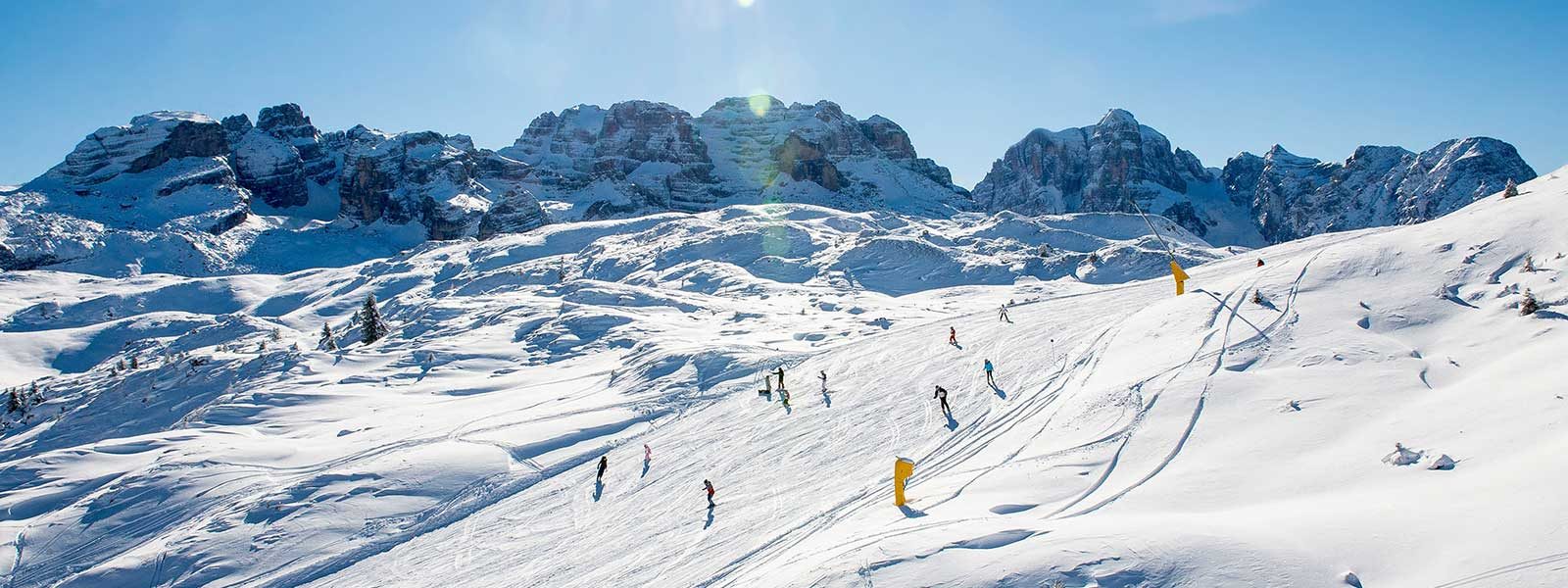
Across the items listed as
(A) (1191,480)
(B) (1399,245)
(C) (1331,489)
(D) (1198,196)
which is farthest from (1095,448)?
(D) (1198,196)

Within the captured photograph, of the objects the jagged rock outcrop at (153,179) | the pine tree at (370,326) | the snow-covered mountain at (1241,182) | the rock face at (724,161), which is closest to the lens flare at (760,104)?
the rock face at (724,161)

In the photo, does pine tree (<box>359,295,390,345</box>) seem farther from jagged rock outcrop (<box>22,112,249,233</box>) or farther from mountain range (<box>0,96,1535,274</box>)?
jagged rock outcrop (<box>22,112,249,233</box>)

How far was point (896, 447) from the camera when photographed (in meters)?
17.8

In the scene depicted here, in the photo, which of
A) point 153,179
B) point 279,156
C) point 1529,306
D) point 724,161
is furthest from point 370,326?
point 279,156

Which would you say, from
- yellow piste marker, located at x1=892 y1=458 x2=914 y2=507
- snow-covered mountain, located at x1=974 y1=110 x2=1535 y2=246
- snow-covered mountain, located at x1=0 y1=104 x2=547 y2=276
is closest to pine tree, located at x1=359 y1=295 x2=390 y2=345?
yellow piste marker, located at x1=892 y1=458 x2=914 y2=507

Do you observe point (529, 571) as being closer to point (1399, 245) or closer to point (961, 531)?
point (961, 531)

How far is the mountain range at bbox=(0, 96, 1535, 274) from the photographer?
377 feet

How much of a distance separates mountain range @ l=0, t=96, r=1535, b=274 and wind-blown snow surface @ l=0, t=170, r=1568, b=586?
272ft

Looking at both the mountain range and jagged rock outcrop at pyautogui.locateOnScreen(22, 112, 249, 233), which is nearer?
the mountain range

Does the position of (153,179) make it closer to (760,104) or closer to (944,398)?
(760,104)

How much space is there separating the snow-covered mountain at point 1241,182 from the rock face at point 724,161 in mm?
20514

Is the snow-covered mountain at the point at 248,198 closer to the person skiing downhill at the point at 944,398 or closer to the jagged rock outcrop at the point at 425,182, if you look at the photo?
the jagged rock outcrop at the point at 425,182

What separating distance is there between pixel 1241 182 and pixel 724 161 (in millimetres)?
118007

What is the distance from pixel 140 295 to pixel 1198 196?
190m
